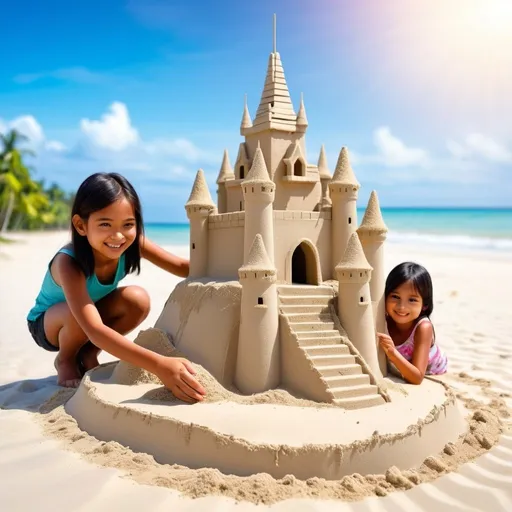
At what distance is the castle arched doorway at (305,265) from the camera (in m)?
5.53

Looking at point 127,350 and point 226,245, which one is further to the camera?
point 226,245

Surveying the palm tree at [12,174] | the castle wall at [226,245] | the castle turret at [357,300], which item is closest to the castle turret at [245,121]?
the castle wall at [226,245]

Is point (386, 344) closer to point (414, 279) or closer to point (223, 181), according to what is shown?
point (414, 279)

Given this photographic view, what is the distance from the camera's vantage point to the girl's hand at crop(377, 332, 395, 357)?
513cm

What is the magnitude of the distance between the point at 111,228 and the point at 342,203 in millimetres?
Answer: 2400

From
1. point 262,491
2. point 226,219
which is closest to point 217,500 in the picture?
point 262,491

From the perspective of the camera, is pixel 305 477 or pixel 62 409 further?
pixel 62 409

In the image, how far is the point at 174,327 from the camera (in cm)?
557

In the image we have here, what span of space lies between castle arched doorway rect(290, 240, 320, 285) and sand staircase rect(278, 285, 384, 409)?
0.34m

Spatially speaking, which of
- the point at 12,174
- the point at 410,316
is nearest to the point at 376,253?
the point at 410,316

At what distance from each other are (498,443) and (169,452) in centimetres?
280

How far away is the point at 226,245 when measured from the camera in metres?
5.62

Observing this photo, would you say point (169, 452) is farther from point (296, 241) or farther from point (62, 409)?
point (296, 241)

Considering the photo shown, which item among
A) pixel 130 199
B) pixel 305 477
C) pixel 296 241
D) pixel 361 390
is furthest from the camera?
pixel 296 241
